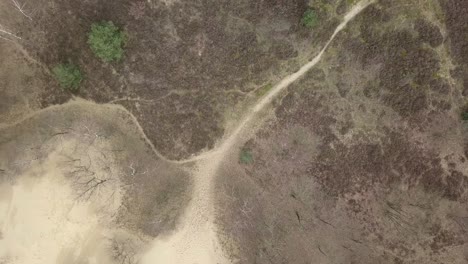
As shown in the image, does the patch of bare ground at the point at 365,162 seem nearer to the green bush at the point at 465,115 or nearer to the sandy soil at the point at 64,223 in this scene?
the green bush at the point at 465,115

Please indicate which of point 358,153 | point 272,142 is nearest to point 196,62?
point 272,142

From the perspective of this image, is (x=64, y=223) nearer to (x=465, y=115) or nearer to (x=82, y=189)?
(x=82, y=189)

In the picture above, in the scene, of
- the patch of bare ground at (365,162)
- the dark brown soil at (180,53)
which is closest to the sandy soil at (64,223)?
the patch of bare ground at (365,162)

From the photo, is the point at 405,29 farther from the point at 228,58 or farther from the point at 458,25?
the point at 228,58

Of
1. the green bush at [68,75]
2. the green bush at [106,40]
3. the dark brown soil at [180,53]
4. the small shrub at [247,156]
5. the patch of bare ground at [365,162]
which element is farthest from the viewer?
the small shrub at [247,156]

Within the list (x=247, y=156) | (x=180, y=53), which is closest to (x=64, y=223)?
(x=247, y=156)

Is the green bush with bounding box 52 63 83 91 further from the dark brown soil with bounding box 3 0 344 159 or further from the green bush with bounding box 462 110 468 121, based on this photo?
the green bush with bounding box 462 110 468 121

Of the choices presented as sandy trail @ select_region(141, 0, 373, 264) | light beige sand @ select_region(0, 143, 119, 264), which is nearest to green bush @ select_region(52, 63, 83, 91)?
light beige sand @ select_region(0, 143, 119, 264)
